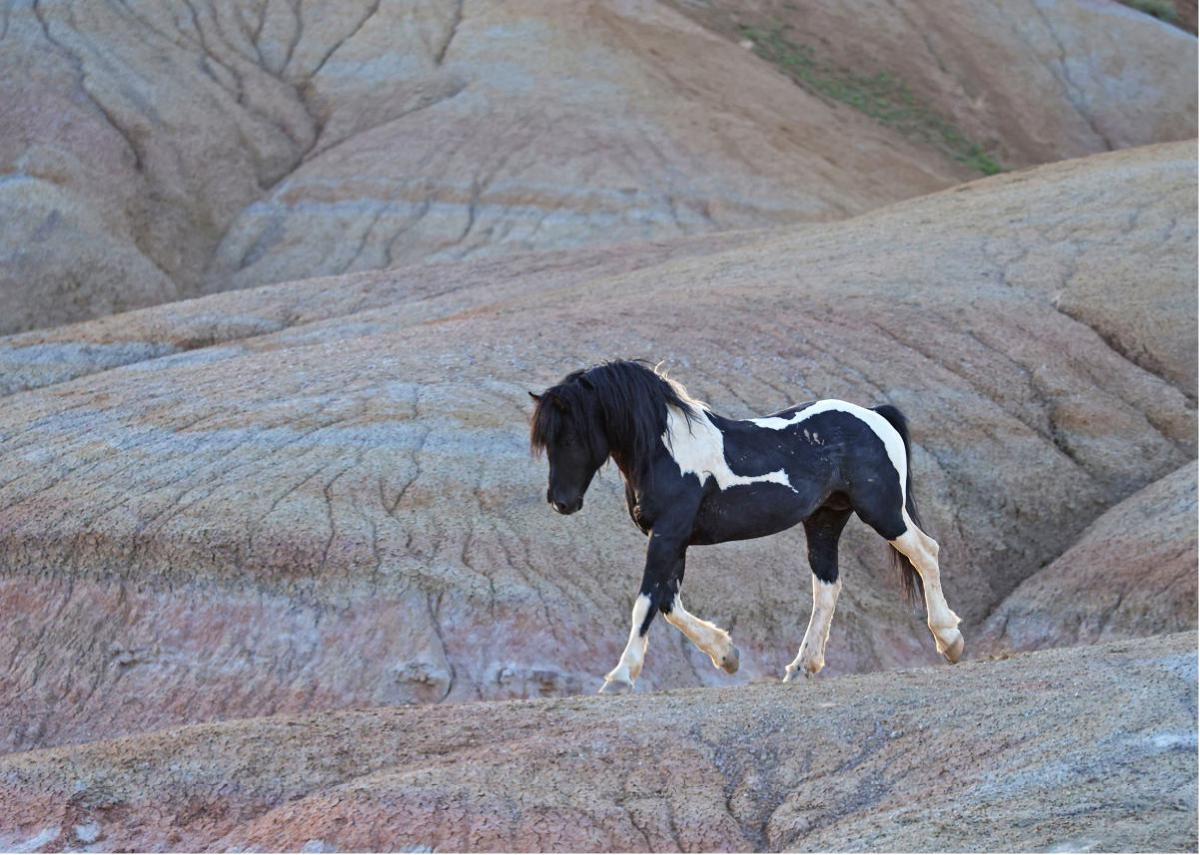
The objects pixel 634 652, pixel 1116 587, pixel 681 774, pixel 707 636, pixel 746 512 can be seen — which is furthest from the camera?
pixel 1116 587

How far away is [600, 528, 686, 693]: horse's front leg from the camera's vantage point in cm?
1165

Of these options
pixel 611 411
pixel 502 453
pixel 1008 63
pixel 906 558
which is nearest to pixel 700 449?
pixel 611 411

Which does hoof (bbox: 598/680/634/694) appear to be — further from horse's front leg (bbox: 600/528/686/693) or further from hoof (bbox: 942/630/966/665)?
hoof (bbox: 942/630/966/665)

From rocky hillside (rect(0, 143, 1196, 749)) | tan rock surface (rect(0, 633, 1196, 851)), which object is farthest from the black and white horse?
rocky hillside (rect(0, 143, 1196, 749))

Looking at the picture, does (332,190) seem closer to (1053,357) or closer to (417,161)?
(417,161)

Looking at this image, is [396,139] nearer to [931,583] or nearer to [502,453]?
[502,453]

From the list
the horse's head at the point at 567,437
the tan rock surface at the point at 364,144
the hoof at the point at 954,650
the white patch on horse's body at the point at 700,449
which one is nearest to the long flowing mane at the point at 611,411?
the horse's head at the point at 567,437

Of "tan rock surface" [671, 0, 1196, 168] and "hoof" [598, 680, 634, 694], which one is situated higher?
"hoof" [598, 680, 634, 694]

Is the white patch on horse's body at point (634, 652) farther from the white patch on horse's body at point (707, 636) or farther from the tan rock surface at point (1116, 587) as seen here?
the tan rock surface at point (1116, 587)

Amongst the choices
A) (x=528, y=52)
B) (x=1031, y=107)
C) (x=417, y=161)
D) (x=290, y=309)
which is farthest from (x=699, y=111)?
(x=290, y=309)

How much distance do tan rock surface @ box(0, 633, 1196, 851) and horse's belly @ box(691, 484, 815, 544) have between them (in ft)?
3.71

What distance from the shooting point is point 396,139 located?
4553 cm

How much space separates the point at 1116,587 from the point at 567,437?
967cm

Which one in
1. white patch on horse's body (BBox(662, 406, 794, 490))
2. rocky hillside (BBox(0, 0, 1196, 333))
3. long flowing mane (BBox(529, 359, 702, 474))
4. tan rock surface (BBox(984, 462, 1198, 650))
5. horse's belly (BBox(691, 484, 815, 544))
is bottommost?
rocky hillside (BBox(0, 0, 1196, 333))
